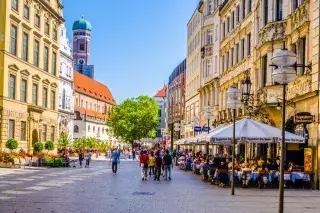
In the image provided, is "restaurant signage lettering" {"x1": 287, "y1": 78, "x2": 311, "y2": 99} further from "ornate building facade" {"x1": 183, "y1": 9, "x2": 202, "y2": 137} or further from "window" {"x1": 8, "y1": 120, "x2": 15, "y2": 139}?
"ornate building facade" {"x1": 183, "y1": 9, "x2": 202, "y2": 137}

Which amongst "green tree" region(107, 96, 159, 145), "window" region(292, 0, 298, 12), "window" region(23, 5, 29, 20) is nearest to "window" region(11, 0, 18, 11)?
"window" region(23, 5, 29, 20)

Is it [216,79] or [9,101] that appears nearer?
[9,101]

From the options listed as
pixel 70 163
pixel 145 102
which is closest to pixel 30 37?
pixel 70 163

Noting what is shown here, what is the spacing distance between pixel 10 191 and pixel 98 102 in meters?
111

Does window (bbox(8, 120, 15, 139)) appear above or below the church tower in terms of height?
below

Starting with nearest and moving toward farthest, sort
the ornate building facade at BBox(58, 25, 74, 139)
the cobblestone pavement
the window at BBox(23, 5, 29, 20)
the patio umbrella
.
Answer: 1. the cobblestone pavement
2. the patio umbrella
3. the window at BBox(23, 5, 29, 20)
4. the ornate building facade at BBox(58, 25, 74, 139)

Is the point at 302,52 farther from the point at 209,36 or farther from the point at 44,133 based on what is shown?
the point at 44,133

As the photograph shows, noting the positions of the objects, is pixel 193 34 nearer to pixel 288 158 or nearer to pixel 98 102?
pixel 288 158

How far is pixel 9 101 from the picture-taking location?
149ft

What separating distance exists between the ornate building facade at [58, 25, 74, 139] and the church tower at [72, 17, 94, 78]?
71.9m

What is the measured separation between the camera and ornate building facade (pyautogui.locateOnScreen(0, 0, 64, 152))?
1745 inches

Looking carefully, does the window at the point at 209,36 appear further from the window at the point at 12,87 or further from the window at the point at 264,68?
the window at the point at 264,68

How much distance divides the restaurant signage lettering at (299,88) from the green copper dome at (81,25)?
130 metres

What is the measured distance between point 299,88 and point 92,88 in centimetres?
10545
